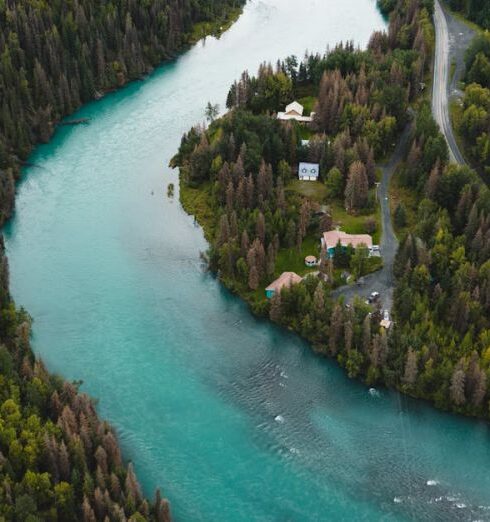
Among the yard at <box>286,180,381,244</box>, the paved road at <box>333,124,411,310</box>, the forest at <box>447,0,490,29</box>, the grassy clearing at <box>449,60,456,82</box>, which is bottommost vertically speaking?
the paved road at <box>333,124,411,310</box>

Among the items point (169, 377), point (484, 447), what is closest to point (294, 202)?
point (169, 377)

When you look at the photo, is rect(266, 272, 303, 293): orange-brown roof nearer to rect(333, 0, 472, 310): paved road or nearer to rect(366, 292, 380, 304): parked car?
rect(333, 0, 472, 310): paved road

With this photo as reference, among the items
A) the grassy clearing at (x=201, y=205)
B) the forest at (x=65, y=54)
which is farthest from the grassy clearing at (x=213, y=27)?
the grassy clearing at (x=201, y=205)

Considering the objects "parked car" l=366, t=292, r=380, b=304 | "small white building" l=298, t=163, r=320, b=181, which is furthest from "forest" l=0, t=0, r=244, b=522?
"small white building" l=298, t=163, r=320, b=181

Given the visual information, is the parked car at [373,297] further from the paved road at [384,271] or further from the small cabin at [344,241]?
the small cabin at [344,241]

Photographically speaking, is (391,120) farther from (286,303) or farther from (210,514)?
(210,514)
